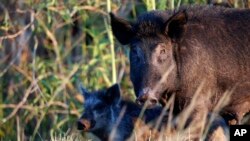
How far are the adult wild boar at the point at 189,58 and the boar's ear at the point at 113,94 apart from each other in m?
1.96

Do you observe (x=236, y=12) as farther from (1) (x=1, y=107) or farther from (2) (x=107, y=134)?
(1) (x=1, y=107)

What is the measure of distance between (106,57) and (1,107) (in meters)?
1.77

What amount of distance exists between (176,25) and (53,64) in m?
5.69

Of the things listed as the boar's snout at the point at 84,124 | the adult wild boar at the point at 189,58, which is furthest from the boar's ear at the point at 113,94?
the adult wild boar at the point at 189,58

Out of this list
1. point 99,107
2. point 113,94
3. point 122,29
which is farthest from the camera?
point 99,107

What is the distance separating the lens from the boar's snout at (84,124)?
12.3 metres

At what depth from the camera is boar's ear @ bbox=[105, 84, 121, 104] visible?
41.6 feet

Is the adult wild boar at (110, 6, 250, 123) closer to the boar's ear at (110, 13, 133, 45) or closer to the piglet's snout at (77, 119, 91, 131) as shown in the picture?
the boar's ear at (110, 13, 133, 45)

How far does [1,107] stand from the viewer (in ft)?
50.0

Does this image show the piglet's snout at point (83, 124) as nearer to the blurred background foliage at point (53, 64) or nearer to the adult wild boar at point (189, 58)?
the blurred background foliage at point (53, 64)

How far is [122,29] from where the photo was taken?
1078 cm

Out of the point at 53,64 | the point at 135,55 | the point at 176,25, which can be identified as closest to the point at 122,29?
the point at 135,55

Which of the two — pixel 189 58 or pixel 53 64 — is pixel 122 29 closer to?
pixel 189 58

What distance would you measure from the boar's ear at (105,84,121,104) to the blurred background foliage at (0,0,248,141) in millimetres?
1264
